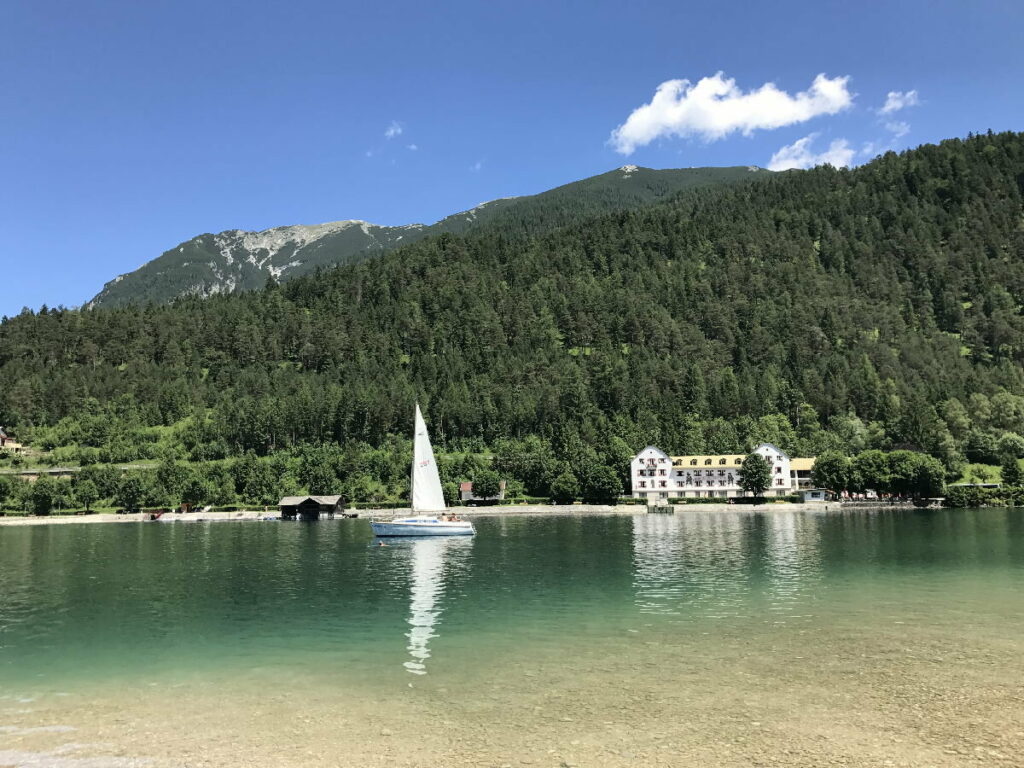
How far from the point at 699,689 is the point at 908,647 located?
449 inches

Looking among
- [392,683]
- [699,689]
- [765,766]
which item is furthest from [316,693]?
[765,766]

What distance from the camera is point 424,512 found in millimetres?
95125

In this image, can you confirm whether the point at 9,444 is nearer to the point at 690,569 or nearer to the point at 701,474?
the point at 701,474

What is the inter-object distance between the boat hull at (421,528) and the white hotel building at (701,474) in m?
90.2

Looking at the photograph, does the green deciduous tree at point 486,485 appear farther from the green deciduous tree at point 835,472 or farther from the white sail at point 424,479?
the green deciduous tree at point 835,472

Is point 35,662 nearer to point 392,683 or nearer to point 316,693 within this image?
point 316,693

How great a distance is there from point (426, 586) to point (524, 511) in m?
101

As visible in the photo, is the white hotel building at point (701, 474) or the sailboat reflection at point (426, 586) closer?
the sailboat reflection at point (426, 586)

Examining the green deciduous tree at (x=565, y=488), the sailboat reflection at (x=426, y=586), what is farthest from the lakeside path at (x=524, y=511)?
the sailboat reflection at (x=426, y=586)

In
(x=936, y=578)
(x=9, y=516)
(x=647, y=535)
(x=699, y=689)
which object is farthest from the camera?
(x=9, y=516)

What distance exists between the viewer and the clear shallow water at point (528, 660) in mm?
19312

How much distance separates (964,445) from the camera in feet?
569

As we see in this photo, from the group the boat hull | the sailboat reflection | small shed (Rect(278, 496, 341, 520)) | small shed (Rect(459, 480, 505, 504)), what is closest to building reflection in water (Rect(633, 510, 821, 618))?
the sailboat reflection

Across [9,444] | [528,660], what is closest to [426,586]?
[528,660]
